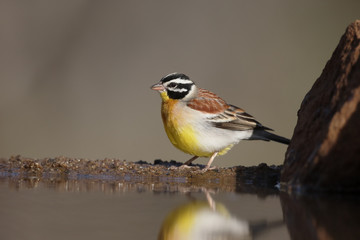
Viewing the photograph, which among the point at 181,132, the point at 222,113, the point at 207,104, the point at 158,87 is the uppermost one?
the point at 158,87

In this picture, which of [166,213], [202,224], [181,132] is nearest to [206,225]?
[202,224]

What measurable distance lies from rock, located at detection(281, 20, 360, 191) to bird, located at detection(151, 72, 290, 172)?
1970 millimetres

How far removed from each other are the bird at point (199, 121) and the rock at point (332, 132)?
197 cm

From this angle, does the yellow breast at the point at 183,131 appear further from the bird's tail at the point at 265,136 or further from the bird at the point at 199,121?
the bird's tail at the point at 265,136

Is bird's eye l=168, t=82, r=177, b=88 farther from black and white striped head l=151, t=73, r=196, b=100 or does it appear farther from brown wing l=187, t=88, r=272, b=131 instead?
brown wing l=187, t=88, r=272, b=131

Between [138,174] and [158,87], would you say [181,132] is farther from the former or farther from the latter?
[138,174]

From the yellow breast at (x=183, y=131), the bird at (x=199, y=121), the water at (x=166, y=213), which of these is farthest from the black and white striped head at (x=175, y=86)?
the water at (x=166, y=213)

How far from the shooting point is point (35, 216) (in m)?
3.44

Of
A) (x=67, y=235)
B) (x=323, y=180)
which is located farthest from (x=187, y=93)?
(x=67, y=235)

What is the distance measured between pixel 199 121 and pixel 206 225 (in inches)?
156

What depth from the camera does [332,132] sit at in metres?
4.16

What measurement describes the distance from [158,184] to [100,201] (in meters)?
1.18

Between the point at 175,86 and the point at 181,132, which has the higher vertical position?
the point at 175,86

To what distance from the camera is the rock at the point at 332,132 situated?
13.5 feet
